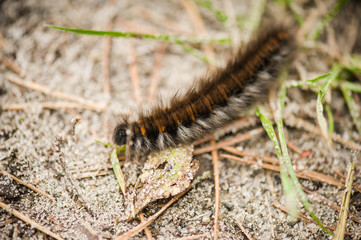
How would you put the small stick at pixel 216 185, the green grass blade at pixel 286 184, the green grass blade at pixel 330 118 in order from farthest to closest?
the green grass blade at pixel 330 118 < the small stick at pixel 216 185 < the green grass blade at pixel 286 184

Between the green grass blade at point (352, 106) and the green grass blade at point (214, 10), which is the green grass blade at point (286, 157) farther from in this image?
the green grass blade at point (214, 10)

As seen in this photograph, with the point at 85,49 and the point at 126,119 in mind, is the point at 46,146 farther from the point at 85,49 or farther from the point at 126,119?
the point at 85,49

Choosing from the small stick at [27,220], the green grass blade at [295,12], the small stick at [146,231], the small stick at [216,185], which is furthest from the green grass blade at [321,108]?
the small stick at [27,220]

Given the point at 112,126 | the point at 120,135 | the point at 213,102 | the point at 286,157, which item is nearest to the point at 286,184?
the point at 286,157

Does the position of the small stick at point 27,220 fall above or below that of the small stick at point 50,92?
below

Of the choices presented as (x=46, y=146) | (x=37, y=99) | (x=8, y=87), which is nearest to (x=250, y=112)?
(x=46, y=146)

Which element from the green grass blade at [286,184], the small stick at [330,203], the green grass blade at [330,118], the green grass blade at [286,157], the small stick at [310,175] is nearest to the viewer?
the green grass blade at [286,184]

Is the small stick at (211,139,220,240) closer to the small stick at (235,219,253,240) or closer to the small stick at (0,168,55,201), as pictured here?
the small stick at (235,219,253,240)
